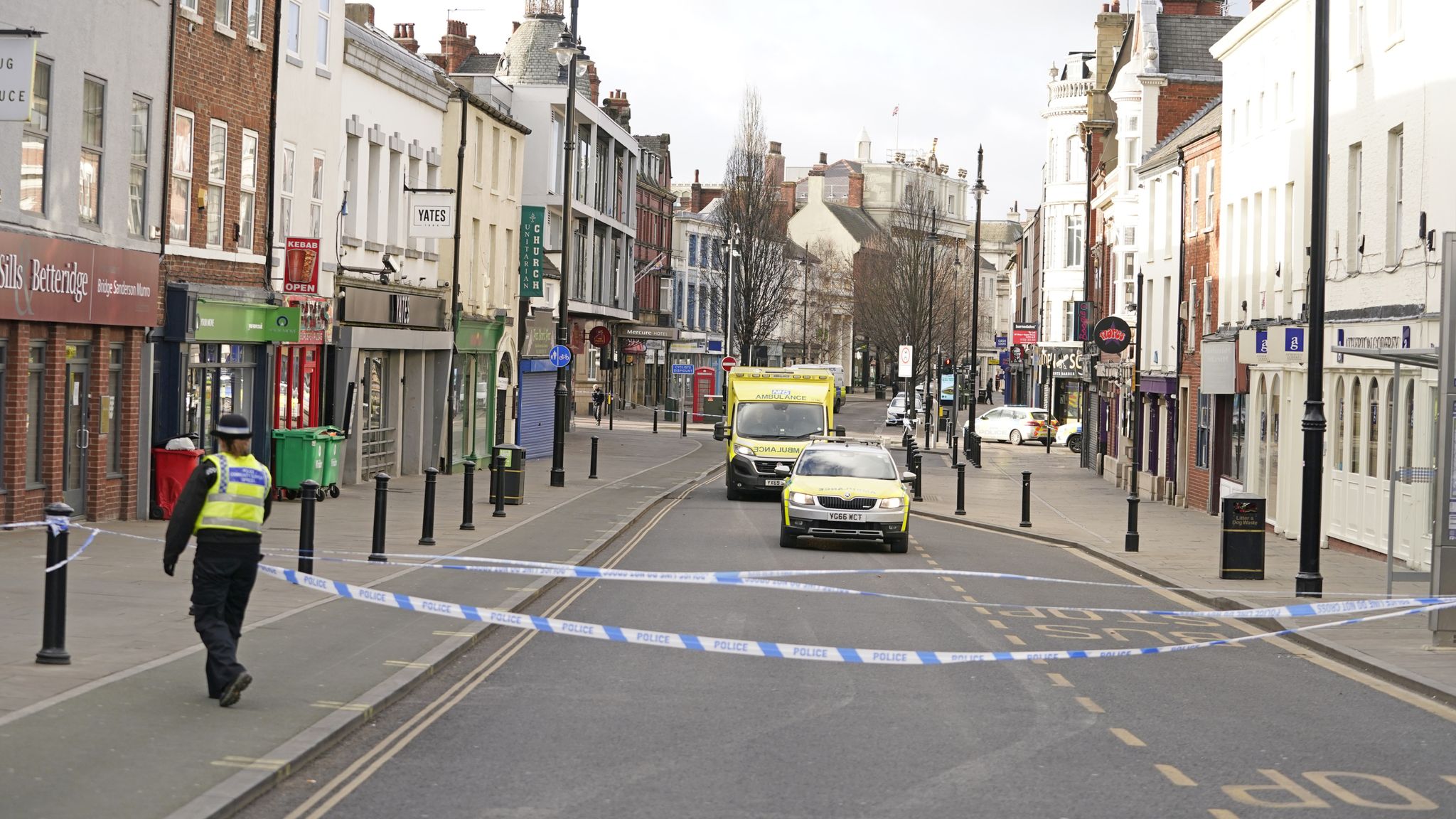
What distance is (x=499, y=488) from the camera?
27000mm

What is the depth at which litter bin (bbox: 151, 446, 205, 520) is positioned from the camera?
23.7 metres

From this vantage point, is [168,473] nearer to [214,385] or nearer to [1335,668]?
[214,385]

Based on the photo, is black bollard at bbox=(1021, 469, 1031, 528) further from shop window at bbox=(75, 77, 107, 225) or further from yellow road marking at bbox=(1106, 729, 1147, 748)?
yellow road marking at bbox=(1106, 729, 1147, 748)

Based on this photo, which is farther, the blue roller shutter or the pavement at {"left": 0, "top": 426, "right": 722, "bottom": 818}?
the blue roller shutter

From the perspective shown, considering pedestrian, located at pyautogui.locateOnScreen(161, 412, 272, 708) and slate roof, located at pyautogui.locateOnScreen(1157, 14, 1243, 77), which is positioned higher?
slate roof, located at pyautogui.locateOnScreen(1157, 14, 1243, 77)

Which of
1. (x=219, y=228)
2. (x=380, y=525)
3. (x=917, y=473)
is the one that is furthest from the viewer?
(x=917, y=473)

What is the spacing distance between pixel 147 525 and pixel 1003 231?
16132 cm

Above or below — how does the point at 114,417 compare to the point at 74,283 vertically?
below

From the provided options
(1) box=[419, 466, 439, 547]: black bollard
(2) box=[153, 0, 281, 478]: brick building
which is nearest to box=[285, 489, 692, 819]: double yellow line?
(1) box=[419, 466, 439, 547]: black bollard

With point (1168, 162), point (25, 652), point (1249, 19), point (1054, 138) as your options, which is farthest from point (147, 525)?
point (1054, 138)

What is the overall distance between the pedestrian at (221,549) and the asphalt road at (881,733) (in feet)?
3.29

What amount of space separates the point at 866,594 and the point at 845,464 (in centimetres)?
865

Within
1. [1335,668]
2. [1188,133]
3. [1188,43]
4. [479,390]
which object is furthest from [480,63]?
[1335,668]

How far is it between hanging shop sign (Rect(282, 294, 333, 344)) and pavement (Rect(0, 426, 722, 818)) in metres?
6.22
